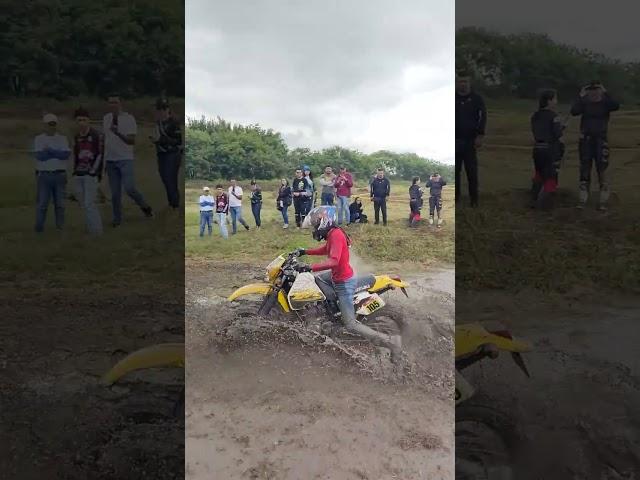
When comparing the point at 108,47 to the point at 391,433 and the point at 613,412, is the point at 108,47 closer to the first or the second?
the point at 391,433

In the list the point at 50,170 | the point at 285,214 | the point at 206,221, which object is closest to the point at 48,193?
the point at 50,170

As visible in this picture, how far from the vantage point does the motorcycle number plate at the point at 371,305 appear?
4.36m

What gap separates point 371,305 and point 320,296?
1.31 ft

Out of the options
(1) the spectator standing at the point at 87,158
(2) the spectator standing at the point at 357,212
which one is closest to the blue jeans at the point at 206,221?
(1) the spectator standing at the point at 87,158

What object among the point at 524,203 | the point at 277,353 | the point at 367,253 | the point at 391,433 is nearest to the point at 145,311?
the point at 277,353

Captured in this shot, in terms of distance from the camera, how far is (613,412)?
13.2 ft

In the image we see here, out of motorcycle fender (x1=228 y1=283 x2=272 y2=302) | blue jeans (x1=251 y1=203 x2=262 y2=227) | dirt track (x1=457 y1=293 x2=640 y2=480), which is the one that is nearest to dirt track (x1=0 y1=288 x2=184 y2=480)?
motorcycle fender (x1=228 y1=283 x2=272 y2=302)

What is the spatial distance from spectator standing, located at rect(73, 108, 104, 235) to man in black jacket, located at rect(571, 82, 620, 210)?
351cm

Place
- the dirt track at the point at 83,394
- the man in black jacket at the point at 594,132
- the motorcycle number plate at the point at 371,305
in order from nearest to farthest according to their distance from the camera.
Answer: the dirt track at the point at 83,394
the man in black jacket at the point at 594,132
the motorcycle number plate at the point at 371,305

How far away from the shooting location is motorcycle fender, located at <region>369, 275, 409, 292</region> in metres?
4.39

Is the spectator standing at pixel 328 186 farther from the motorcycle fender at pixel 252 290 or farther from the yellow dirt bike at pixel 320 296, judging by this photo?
the motorcycle fender at pixel 252 290

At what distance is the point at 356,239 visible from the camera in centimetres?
448

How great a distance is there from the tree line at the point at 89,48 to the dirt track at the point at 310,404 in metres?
1.51

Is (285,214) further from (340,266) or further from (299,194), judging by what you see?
(340,266)
